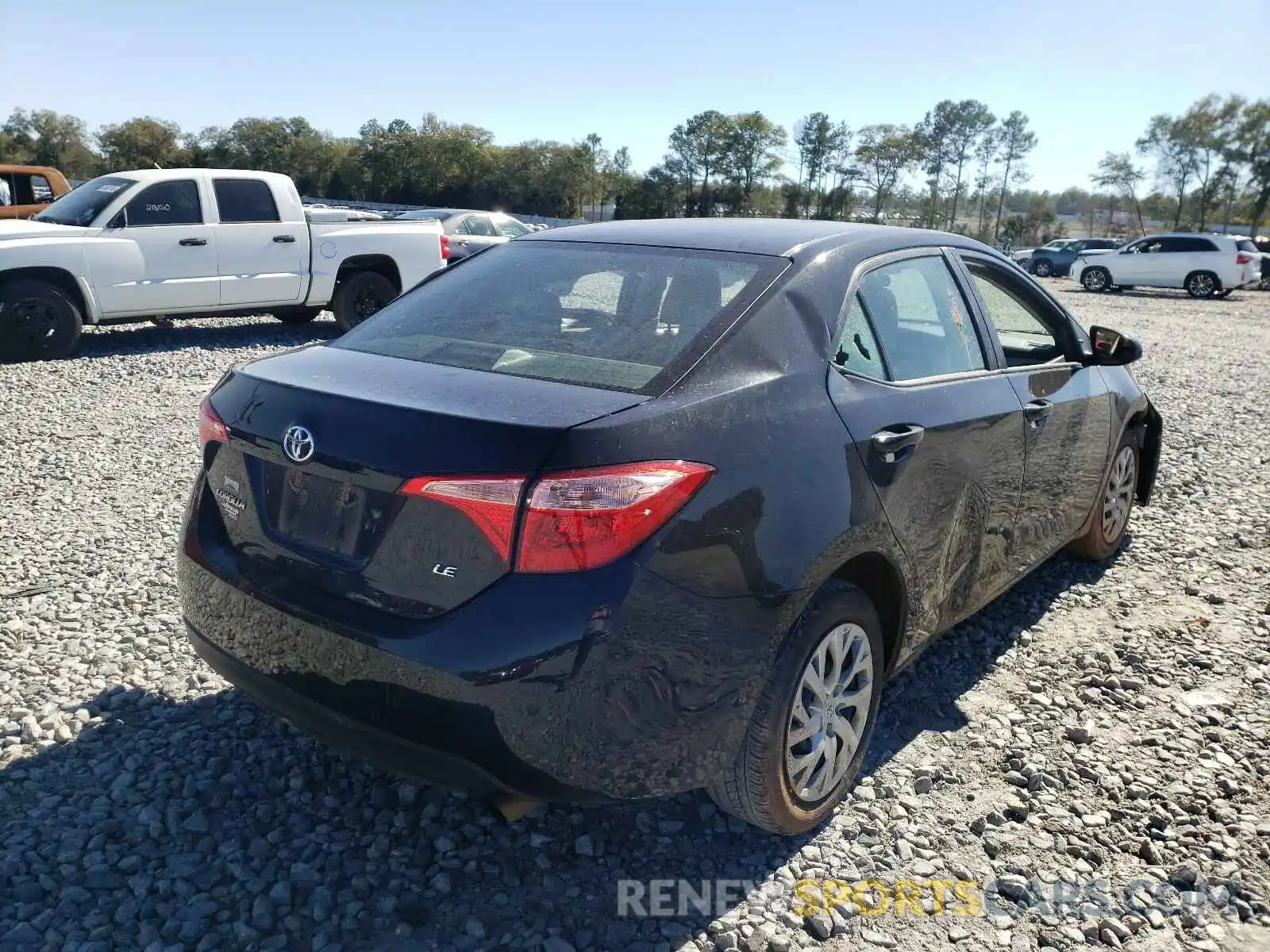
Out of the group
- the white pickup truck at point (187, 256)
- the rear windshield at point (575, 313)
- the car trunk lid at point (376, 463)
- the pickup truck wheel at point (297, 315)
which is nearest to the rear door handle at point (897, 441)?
the rear windshield at point (575, 313)

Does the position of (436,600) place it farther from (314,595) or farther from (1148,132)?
(1148,132)

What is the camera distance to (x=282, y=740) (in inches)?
122

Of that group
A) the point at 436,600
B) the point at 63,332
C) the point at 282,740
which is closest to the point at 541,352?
the point at 436,600

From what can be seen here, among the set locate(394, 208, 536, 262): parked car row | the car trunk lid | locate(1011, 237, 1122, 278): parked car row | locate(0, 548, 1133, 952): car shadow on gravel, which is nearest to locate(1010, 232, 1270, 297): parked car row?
locate(1011, 237, 1122, 278): parked car row

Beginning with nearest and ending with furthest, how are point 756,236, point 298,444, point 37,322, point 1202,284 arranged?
1. point 298,444
2. point 756,236
3. point 37,322
4. point 1202,284

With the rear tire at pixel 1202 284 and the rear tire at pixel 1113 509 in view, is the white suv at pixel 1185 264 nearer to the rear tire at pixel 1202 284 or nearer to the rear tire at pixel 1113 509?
the rear tire at pixel 1202 284

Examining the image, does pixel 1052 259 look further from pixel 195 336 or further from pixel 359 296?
pixel 195 336

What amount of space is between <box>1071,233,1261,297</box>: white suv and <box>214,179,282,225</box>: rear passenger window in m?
26.4

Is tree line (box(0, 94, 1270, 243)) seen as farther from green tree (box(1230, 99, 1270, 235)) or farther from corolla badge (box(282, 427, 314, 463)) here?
corolla badge (box(282, 427, 314, 463))

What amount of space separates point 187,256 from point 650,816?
969 centimetres

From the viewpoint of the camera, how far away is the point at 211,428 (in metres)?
2.61

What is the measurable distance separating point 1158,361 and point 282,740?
45.2 ft

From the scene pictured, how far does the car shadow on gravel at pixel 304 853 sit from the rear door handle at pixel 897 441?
1.07 metres

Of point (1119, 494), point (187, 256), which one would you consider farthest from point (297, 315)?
point (1119, 494)
